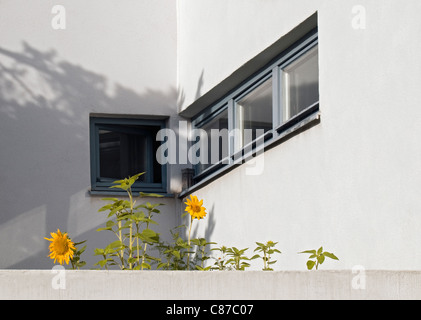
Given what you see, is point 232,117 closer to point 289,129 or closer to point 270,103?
point 270,103

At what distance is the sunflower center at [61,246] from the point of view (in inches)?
176

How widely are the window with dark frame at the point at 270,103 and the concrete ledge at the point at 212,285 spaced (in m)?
2.58

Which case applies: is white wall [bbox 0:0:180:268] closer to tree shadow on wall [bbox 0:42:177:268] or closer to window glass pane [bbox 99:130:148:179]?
tree shadow on wall [bbox 0:42:177:268]

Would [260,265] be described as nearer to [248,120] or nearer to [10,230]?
[248,120]

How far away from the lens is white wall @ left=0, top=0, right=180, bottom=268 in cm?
862

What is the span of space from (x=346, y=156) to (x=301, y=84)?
4.25ft

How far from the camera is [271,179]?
6.70 metres

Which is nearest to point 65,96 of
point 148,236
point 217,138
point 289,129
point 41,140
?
point 41,140

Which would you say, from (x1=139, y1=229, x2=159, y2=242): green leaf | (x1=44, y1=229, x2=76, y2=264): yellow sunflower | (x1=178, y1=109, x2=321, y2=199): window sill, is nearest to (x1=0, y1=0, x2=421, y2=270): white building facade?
(x1=178, y1=109, x2=321, y2=199): window sill

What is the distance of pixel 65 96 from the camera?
891cm

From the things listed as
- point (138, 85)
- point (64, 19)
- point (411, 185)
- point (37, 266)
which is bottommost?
point (37, 266)

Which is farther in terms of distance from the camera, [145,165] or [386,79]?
[145,165]

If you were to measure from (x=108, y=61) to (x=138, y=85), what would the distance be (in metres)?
0.37
